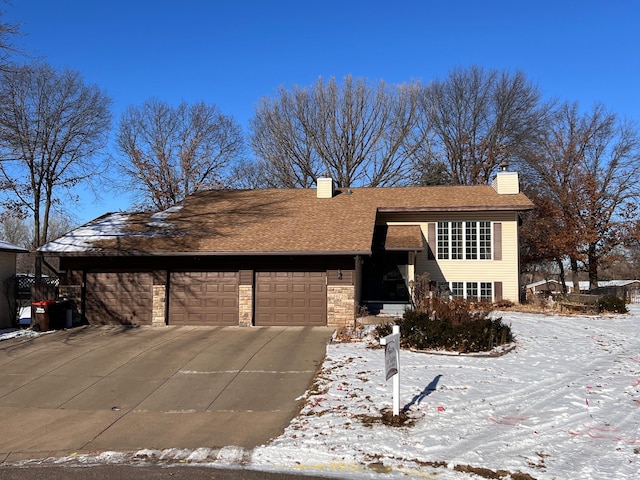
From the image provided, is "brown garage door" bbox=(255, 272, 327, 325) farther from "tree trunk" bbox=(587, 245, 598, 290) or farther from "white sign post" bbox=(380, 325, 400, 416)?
"tree trunk" bbox=(587, 245, 598, 290)

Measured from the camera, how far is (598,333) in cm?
1425

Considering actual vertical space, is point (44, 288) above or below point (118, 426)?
above

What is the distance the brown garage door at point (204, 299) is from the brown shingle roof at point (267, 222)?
1096 mm

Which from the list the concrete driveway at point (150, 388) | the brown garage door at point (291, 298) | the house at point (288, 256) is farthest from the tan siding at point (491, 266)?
the concrete driveway at point (150, 388)

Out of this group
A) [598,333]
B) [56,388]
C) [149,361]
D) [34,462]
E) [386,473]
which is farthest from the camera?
[598,333]

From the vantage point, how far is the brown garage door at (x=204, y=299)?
1634 centimetres

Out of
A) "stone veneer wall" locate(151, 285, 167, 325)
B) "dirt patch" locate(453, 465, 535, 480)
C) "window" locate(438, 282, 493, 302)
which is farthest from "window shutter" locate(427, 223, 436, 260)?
"dirt patch" locate(453, 465, 535, 480)

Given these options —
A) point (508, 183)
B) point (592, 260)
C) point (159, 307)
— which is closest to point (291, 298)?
point (159, 307)

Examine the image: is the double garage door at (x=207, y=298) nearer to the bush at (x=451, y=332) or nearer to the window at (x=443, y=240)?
the bush at (x=451, y=332)

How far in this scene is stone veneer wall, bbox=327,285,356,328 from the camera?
15609 millimetres

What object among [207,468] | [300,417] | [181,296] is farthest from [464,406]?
[181,296]

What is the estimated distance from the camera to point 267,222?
61.9 feet

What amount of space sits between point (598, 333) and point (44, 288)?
17.7 meters

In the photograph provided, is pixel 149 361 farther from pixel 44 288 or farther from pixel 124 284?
pixel 44 288
